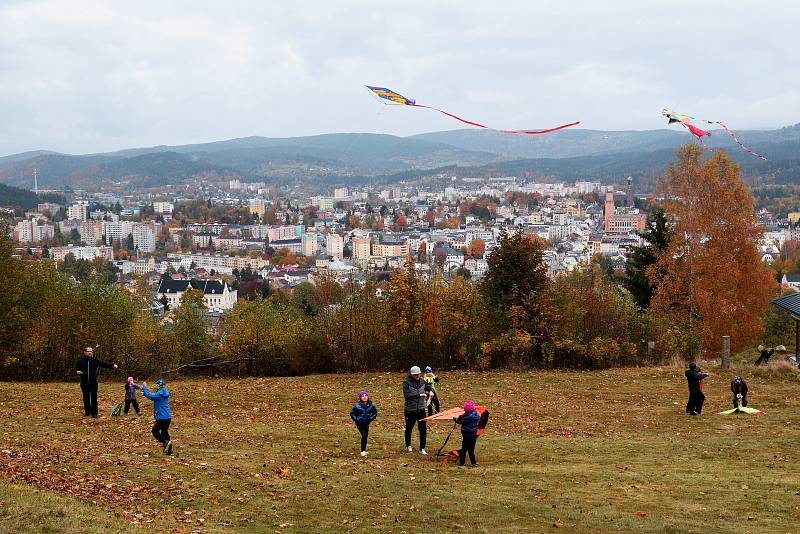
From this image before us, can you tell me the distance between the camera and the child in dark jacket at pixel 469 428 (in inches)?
580

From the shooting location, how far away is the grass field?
11.7 meters

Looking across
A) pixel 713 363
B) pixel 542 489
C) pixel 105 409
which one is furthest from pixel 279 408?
pixel 713 363

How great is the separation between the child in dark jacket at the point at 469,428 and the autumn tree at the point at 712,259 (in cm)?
2391

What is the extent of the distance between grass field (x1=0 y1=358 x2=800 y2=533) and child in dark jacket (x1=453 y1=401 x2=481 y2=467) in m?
0.35

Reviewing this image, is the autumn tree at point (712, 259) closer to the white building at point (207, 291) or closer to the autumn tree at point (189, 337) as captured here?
the autumn tree at point (189, 337)

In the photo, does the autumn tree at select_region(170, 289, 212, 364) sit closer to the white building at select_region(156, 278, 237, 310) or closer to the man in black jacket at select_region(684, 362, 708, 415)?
the man in black jacket at select_region(684, 362, 708, 415)

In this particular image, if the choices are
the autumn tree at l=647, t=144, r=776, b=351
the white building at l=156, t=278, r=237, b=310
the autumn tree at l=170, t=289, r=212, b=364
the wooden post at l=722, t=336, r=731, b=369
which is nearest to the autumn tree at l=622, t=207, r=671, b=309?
the autumn tree at l=647, t=144, r=776, b=351

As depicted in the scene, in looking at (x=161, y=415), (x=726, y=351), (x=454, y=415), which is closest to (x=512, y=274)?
(x=726, y=351)

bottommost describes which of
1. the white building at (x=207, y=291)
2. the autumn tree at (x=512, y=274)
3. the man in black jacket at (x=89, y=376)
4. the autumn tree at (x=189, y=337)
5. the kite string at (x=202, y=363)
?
the white building at (x=207, y=291)

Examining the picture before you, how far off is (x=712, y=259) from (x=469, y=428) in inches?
986

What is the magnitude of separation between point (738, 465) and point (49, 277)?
91.1 feet

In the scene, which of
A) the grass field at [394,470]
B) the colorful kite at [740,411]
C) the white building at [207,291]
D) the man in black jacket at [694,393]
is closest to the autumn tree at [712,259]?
the grass field at [394,470]

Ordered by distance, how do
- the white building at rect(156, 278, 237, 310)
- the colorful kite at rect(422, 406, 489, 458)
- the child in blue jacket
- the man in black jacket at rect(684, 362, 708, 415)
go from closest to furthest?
the colorful kite at rect(422, 406, 489, 458) < the child in blue jacket < the man in black jacket at rect(684, 362, 708, 415) < the white building at rect(156, 278, 237, 310)

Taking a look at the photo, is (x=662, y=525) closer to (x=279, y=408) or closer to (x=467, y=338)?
(x=279, y=408)
